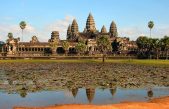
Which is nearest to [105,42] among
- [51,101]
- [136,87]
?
[136,87]

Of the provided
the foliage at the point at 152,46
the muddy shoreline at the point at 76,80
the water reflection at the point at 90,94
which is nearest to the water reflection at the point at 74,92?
the water reflection at the point at 90,94

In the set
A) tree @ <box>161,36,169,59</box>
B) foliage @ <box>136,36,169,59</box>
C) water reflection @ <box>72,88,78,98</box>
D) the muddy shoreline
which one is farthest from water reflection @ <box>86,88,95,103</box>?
tree @ <box>161,36,169,59</box>

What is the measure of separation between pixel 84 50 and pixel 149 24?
36650mm

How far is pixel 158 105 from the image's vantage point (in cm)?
2797

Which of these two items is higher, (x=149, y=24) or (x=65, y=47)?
(x=149, y=24)

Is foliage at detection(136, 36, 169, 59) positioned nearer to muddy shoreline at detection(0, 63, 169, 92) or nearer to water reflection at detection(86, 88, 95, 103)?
muddy shoreline at detection(0, 63, 169, 92)

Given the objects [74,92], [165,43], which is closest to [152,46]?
[165,43]

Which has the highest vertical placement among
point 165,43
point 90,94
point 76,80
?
point 165,43

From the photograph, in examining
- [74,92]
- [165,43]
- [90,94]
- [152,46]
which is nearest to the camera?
[90,94]

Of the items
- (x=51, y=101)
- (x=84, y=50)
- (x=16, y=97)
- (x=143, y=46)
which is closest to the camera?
(x=51, y=101)

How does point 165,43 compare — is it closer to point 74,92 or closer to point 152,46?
point 152,46

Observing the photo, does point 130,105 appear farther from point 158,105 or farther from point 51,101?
point 51,101

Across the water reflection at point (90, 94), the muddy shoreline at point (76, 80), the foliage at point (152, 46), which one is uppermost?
the foliage at point (152, 46)

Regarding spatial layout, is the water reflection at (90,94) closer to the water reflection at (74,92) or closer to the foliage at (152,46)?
the water reflection at (74,92)
